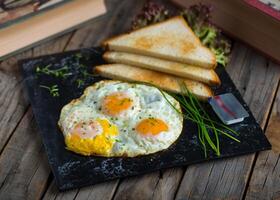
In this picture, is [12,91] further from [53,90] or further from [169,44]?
[169,44]

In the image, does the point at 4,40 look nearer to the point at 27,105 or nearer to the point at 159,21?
the point at 27,105

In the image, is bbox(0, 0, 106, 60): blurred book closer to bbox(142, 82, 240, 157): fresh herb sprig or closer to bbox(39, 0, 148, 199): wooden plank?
bbox(39, 0, 148, 199): wooden plank

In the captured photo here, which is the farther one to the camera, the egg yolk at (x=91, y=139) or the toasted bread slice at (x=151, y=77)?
the toasted bread slice at (x=151, y=77)

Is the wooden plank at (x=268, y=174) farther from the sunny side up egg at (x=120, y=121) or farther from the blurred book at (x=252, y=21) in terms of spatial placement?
the blurred book at (x=252, y=21)

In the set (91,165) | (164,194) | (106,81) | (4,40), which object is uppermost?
(4,40)

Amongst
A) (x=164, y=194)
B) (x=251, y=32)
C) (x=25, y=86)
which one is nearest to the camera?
(x=164, y=194)

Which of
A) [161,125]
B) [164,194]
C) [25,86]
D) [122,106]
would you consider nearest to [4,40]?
[25,86]

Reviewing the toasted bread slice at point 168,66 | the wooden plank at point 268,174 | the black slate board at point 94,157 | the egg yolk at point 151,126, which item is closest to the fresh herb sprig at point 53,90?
the black slate board at point 94,157
